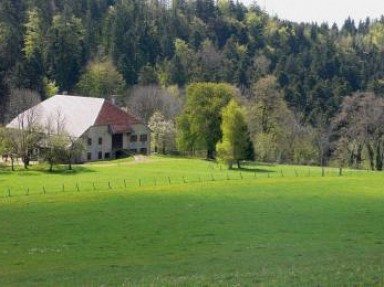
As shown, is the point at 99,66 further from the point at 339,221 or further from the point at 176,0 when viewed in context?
the point at 339,221

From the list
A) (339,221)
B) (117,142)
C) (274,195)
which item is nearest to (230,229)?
(339,221)

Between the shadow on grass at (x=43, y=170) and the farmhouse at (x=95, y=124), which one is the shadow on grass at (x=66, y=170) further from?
the farmhouse at (x=95, y=124)

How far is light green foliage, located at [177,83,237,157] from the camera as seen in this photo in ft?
261

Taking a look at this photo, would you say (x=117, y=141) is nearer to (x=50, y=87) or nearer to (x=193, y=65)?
(x=50, y=87)

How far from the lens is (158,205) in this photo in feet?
141

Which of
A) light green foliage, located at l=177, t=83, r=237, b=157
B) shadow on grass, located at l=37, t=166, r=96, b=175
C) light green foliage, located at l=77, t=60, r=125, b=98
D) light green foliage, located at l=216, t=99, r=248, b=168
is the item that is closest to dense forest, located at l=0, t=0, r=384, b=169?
light green foliage, located at l=77, t=60, r=125, b=98

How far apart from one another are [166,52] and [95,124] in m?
68.4

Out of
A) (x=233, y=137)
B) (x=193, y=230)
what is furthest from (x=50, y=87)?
(x=193, y=230)

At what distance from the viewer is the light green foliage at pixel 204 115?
7969 cm

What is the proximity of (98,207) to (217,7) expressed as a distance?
500ft

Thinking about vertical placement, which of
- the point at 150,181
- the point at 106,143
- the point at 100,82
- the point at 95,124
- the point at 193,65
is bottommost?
the point at 150,181

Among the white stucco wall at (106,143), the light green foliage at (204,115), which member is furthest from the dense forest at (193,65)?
the white stucco wall at (106,143)

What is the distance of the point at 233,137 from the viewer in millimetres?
70312

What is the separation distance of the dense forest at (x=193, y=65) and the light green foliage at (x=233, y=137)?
11.3 metres
